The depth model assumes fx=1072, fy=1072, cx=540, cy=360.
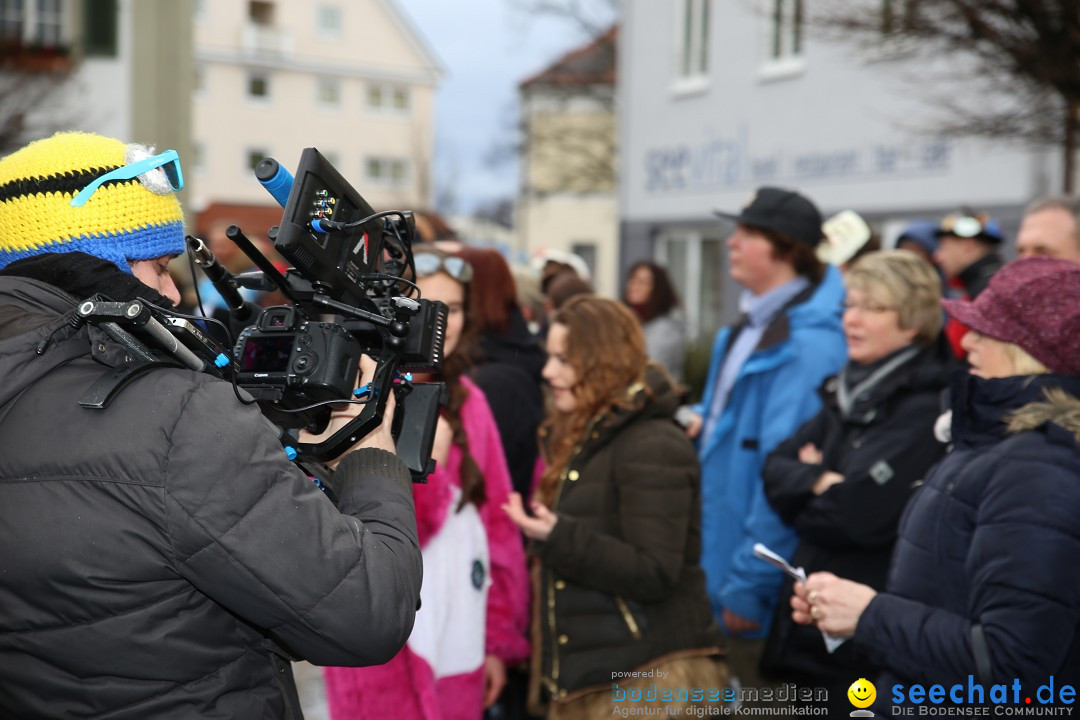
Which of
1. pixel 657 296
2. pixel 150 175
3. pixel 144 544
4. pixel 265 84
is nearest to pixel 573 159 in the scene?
pixel 265 84

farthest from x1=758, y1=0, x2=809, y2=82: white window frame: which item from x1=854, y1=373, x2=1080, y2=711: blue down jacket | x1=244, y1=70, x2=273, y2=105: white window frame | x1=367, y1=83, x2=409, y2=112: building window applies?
x1=367, y1=83, x2=409, y2=112: building window

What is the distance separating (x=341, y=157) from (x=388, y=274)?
144ft

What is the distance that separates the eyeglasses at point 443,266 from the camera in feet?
11.4

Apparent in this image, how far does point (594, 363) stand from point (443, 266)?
60cm

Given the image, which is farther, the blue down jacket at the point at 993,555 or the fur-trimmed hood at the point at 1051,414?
the fur-trimmed hood at the point at 1051,414

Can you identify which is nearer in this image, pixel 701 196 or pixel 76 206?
pixel 76 206

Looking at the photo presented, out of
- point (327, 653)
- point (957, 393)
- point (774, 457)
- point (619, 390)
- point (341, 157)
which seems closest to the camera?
point (327, 653)

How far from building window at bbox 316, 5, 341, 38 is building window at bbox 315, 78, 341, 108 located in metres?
2.03

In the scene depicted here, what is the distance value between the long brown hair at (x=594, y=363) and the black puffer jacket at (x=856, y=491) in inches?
25.9

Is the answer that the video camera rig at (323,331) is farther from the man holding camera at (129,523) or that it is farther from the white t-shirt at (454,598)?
the white t-shirt at (454,598)

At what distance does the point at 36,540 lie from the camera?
159 cm

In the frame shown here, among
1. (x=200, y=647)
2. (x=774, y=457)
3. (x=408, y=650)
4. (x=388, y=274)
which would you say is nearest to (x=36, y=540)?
(x=200, y=647)

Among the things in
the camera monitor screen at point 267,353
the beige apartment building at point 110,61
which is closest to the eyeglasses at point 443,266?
the camera monitor screen at point 267,353

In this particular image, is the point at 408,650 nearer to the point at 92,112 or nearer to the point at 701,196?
the point at 701,196
